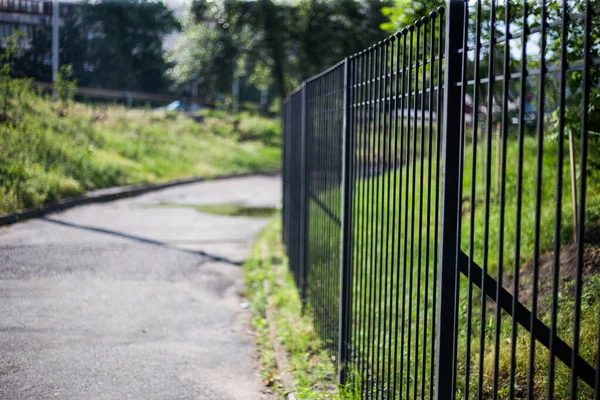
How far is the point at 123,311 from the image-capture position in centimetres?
711

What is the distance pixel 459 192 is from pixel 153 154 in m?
21.6

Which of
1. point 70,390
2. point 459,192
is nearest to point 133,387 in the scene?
point 70,390

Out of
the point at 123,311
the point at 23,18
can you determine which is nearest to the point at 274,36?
the point at 23,18

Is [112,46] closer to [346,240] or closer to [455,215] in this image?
[346,240]

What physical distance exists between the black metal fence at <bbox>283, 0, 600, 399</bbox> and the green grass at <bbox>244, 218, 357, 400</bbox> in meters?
0.20

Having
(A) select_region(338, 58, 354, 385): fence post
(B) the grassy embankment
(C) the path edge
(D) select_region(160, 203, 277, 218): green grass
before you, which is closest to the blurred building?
(C) the path edge

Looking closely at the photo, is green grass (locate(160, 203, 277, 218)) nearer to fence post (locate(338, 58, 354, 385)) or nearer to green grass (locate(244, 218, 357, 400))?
green grass (locate(244, 218, 357, 400))

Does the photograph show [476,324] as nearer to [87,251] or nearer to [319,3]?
[87,251]

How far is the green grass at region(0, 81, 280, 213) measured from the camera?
41.4 ft

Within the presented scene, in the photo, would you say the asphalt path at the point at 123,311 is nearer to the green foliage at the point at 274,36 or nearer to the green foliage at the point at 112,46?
the green foliage at the point at 112,46

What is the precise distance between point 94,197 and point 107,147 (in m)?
6.54

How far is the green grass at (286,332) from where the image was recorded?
5.18 meters

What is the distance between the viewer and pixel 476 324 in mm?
5551

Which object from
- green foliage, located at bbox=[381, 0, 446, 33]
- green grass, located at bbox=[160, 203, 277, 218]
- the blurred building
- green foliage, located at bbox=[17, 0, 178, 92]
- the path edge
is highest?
green foliage, located at bbox=[17, 0, 178, 92]
